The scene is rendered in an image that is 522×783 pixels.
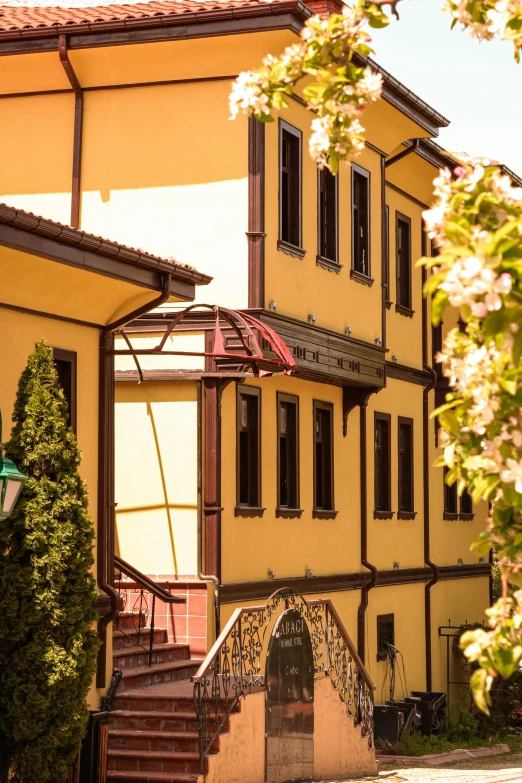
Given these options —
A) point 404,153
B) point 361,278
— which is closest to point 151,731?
point 361,278

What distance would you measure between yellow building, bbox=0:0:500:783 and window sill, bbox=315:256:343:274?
0.10 ft

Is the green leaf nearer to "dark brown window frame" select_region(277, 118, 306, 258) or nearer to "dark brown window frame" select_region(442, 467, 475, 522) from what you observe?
"dark brown window frame" select_region(277, 118, 306, 258)

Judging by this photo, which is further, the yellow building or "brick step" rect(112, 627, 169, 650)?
the yellow building

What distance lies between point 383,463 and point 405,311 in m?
2.75

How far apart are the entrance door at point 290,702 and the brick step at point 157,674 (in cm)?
121

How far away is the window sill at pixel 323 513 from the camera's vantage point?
2089cm

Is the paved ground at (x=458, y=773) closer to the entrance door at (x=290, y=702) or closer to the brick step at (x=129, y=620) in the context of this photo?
the entrance door at (x=290, y=702)

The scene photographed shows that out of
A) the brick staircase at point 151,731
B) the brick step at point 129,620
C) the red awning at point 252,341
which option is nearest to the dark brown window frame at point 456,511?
the red awning at point 252,341

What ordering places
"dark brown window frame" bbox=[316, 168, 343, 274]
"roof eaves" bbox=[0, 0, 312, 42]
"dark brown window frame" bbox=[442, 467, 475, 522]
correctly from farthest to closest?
"dark brown window frame" bbox=[442, 467, 475, 522] < "dark brown window frame" bbox=[316, 168, 343, 274] < "roof eaves" bbox=[0, 0, 312, 42]

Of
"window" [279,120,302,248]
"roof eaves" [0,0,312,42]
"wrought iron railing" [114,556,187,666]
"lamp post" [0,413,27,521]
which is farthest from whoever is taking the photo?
"window" [279,120,302,248]

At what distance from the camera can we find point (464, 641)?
4.89m

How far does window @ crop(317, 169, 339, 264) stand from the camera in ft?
67.4

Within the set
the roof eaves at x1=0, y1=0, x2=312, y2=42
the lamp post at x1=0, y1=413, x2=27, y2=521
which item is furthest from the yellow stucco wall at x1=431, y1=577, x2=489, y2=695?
the lamp post at x1=0, y1=413, x2=27, y2=521

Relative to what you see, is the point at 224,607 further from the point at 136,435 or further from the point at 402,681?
the point at 402,681
